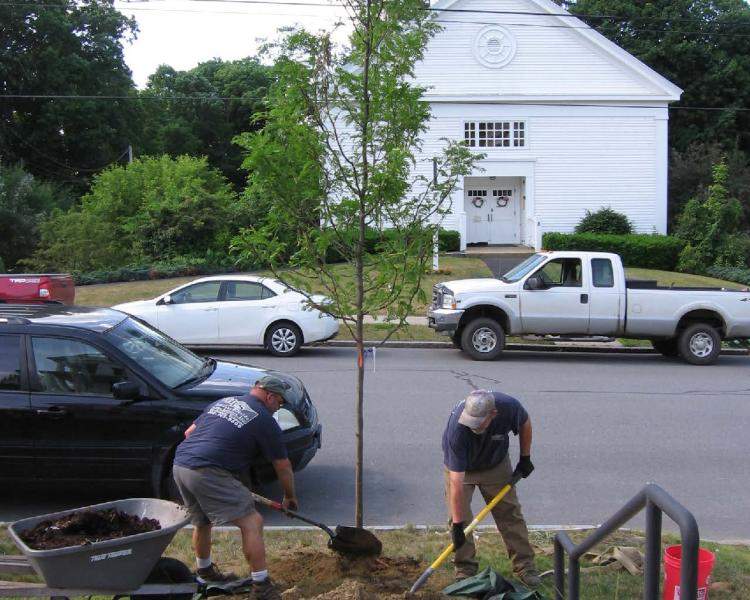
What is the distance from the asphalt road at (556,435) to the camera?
6906 mm

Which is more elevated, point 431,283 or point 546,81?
point 546,81

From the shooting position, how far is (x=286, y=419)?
22.4 feet

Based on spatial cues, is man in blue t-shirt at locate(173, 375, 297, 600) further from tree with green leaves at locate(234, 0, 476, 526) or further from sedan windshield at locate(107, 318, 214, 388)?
sedan windshield at locate(107, 318, 214, 388)

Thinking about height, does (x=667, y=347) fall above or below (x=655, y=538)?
below

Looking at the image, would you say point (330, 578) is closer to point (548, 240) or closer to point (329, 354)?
point (329, 354)

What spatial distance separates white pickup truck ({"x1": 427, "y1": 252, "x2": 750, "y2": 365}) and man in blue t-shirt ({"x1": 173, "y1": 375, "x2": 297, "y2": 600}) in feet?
32.3

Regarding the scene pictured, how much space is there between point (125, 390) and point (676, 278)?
2266 cm

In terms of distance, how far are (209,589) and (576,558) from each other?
2067 mm

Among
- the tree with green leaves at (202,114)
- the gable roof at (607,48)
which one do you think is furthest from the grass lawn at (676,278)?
the tree with green leaves at (202,114)

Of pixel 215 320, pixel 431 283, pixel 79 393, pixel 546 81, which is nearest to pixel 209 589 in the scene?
pixel 79 393

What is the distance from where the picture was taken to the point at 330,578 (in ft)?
16.0

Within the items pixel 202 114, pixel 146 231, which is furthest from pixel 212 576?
pixel 202 114

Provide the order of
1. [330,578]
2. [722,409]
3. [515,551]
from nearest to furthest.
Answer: [330,578] < [515,551] < [722,409]

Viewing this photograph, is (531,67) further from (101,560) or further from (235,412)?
(101,560)
